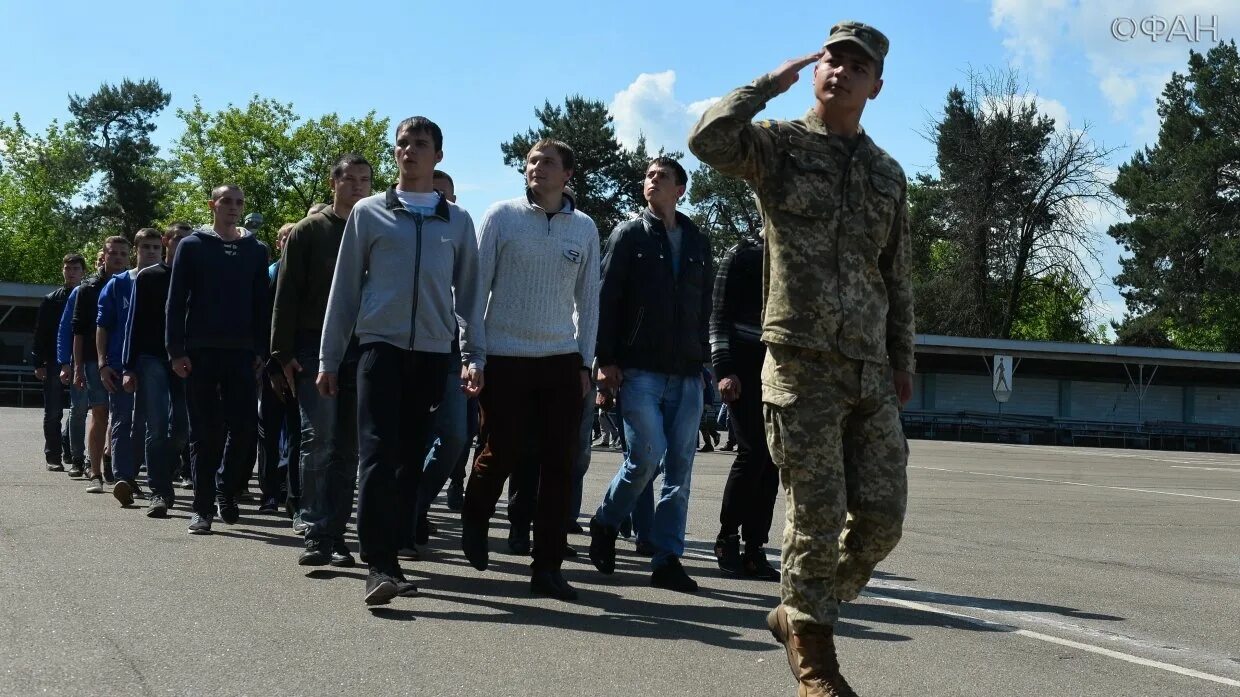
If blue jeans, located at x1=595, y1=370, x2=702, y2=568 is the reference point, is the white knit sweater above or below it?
above

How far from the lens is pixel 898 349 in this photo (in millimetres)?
4566

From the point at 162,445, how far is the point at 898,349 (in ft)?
21.0

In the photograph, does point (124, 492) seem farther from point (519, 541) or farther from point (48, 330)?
point (48, 330)

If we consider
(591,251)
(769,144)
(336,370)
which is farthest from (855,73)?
(336,370)

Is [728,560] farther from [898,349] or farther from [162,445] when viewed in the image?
[162,445]

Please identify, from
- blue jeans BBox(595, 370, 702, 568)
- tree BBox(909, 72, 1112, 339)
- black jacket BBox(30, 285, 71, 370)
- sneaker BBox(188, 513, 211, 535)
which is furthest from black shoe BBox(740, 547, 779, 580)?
tree BBox(909, 72, 1112, 339)

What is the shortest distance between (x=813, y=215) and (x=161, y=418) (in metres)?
6.45

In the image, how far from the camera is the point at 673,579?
674cm

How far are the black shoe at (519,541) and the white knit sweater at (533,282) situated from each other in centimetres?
183

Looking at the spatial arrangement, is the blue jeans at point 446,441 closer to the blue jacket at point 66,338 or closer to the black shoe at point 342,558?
the black shoe at point 342,558

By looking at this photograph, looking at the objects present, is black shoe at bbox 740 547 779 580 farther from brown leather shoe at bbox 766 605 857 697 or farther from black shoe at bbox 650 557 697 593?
Result: brown leather shoe at bbox 766 605 857 697

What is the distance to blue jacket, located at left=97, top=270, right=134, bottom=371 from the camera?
34.3 feet

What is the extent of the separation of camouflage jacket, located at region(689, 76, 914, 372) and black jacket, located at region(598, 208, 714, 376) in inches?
98.8

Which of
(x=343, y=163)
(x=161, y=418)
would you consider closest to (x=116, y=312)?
(x=161, y=418)
